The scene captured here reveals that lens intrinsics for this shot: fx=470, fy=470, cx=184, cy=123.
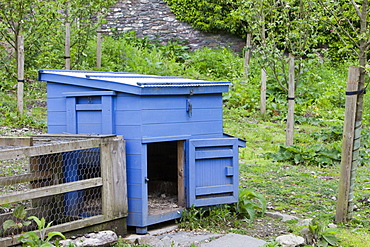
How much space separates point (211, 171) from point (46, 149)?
6.71ft

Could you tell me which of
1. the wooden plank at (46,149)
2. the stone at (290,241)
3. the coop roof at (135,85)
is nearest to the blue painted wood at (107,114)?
the coop roof at (135,85)

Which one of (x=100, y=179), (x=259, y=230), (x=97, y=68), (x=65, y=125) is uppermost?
(x=97, y=68)

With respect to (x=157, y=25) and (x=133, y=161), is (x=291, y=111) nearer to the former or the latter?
(x=133, y=161)

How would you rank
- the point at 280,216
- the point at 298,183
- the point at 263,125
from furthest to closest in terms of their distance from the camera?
the point at 263,125 < the point at 298,183 < the point at 280,216

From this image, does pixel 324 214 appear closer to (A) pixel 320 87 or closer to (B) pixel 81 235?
(B) pixel 81 235

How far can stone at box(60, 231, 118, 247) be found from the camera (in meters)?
4.09

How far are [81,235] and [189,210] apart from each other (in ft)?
4.48

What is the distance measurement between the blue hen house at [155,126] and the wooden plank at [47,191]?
1.69ft

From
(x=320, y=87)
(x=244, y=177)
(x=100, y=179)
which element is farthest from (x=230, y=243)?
(x=320, y=87)

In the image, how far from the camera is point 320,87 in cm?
1509

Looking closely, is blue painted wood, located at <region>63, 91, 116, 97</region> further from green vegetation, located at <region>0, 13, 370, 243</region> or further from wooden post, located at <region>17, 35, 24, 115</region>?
wooden post, located at <region>17, 35, 24, 115</region>

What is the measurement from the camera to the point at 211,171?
5.46 m

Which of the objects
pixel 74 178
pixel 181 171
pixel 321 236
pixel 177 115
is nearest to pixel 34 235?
pixel 74 178

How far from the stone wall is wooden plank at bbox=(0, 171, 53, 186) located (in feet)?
44.6
